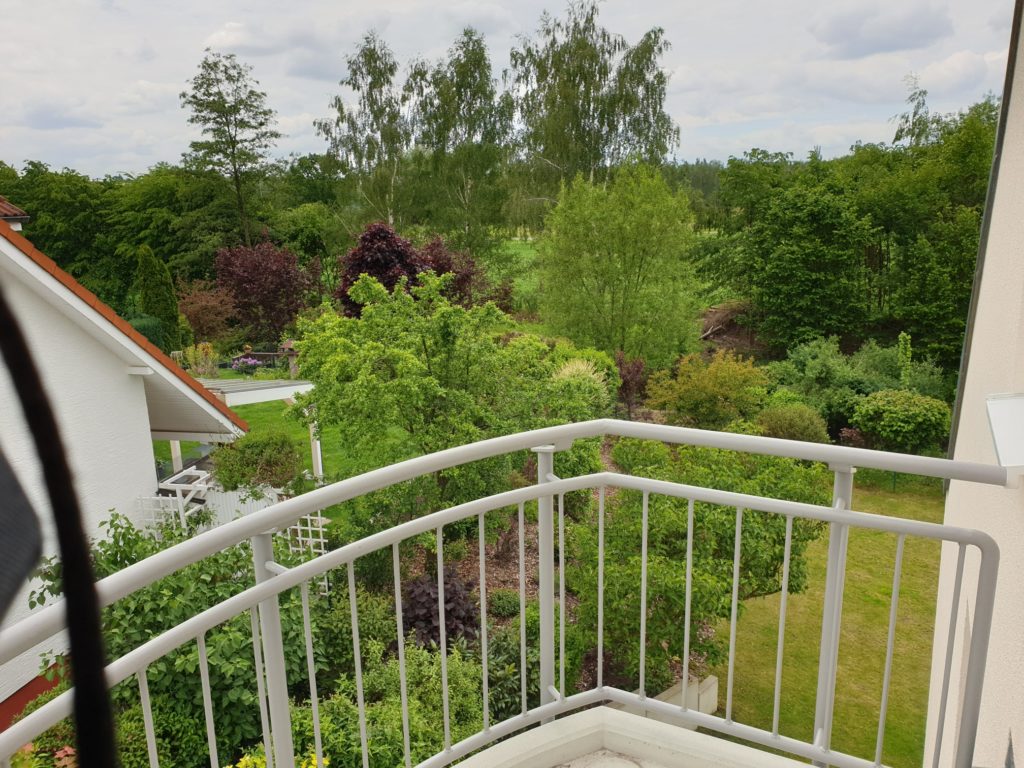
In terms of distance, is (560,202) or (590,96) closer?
(560,202)

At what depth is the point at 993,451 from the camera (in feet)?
6.63

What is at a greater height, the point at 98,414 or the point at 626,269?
the point at 626,269

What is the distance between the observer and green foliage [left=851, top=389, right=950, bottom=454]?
11469mm

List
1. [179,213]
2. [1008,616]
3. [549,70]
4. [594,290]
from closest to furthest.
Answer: [1008,616] < [594,290] < [549,70] < [179,213]

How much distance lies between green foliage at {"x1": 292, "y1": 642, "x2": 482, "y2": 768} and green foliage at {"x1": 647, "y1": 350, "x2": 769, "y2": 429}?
7.19 m

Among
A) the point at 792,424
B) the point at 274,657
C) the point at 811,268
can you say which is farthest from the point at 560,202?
the point at 274,657

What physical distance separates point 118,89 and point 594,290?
1944 cm

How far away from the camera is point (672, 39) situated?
64.0 ft

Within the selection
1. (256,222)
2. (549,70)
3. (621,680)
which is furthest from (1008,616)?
(256,222)

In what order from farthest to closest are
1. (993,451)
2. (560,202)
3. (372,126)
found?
(372,126)
(560,202)
(993,451)

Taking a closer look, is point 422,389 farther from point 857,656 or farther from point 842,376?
point 842,376

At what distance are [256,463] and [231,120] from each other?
56.2 feet

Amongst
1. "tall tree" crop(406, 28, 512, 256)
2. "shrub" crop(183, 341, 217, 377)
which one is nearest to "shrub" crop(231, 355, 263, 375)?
"shrub" crop(183, 341, 217, 377)

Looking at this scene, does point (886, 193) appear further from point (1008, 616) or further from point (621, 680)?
point (1008, 616)
